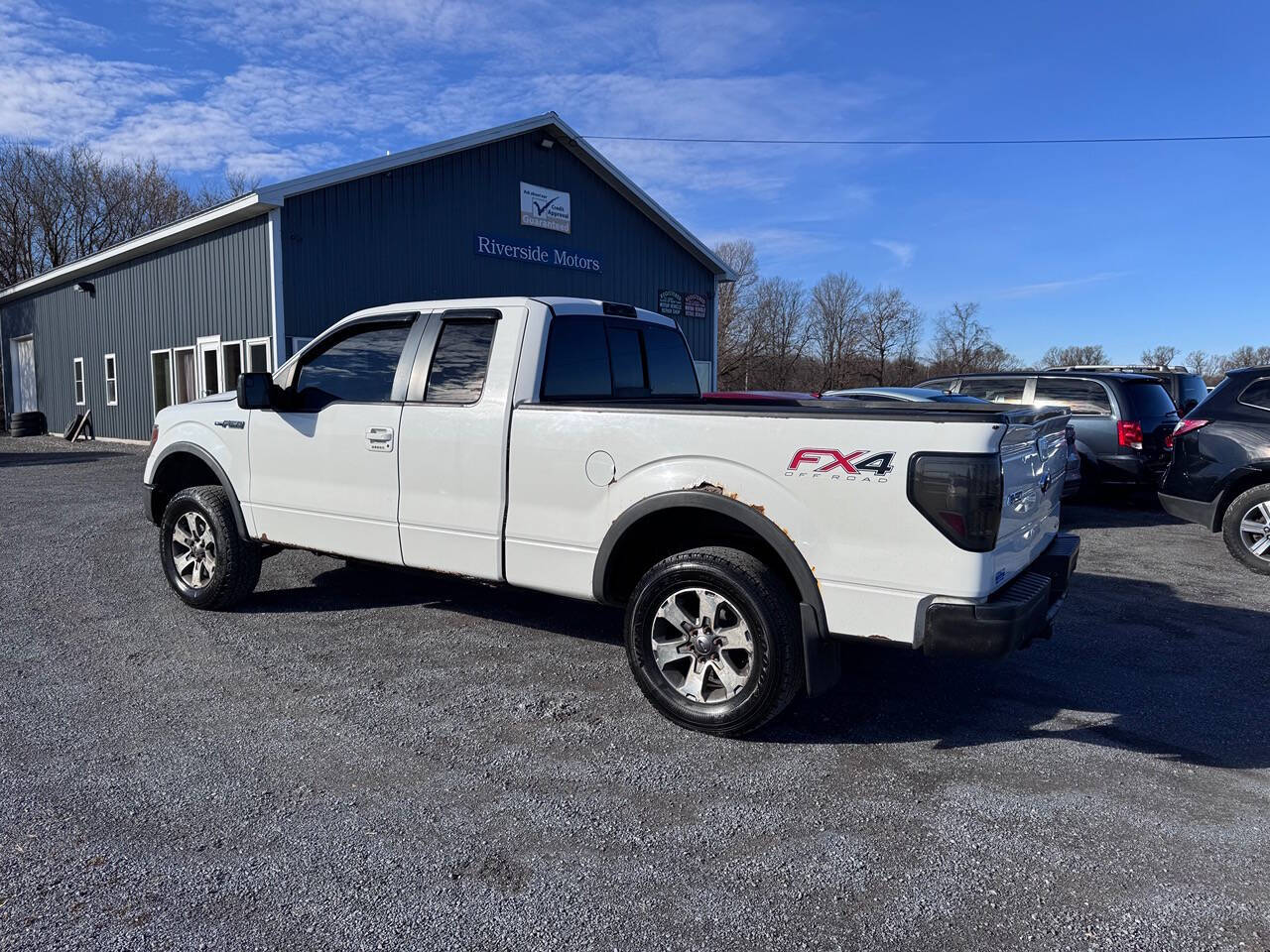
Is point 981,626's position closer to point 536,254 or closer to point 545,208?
point 536,254

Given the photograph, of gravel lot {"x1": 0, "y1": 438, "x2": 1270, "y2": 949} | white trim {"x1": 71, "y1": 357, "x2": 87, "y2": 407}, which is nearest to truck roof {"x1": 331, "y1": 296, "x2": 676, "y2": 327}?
gravel lot {"x1": 0, "y1": 438, "x2": 1270, "y2": 949}

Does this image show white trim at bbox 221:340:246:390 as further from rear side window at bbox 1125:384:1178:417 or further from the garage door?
rear side window at bbox 1125:384:1178:417

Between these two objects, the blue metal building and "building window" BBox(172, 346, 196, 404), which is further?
"building window" BBox(172, 346, 196, 404)

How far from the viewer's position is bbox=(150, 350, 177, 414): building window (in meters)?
18.8

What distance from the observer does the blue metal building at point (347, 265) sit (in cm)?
1516

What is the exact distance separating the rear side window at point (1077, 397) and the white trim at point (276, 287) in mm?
12167

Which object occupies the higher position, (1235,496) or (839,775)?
(1235,496)

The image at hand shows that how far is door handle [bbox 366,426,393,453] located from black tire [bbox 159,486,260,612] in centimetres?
140

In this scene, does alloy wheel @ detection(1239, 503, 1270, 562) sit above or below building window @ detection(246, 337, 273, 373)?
below

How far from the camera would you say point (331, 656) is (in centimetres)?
471

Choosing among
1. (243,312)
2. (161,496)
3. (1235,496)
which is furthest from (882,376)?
(161,496)

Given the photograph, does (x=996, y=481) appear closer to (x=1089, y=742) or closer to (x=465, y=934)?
(x=1089, y=742)

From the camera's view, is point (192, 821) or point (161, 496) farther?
point (161, 496)

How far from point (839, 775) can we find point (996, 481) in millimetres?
1324
